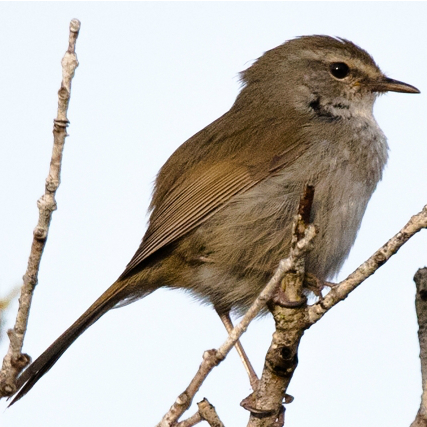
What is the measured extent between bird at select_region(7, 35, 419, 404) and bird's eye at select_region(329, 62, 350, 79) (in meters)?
0.07

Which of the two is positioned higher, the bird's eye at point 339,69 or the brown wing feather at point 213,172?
the bird's eye at point 339,69

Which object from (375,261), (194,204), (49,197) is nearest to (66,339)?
(194,204)

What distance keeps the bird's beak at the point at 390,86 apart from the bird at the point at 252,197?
123 mm

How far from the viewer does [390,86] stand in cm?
652

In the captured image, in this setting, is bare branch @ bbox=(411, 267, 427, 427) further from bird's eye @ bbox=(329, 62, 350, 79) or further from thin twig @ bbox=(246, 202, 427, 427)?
bird's eye @ bbox=(329, 62, 350, 79)

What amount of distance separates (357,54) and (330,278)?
2.06 metres


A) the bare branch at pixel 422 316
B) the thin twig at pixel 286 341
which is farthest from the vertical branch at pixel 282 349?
the bare branch at pixel 422 316

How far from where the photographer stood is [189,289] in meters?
5.88

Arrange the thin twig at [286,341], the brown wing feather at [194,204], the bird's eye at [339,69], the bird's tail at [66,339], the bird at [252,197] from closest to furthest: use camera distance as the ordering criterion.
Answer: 1. the thin twig at [286,341]
2. the bird's tail at [66,339]
3. the bird at [252,197]
4. the brown wing feather at [194,204]
5. the bird's eye at [339,69]

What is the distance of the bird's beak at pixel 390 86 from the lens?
646cm

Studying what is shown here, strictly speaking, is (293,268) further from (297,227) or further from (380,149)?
(380,149)

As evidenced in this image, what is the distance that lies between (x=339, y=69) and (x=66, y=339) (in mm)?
3160

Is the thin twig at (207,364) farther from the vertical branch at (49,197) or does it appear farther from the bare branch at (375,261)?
the vertical branch at (49,197)

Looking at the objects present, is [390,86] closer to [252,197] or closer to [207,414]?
[252,197]
